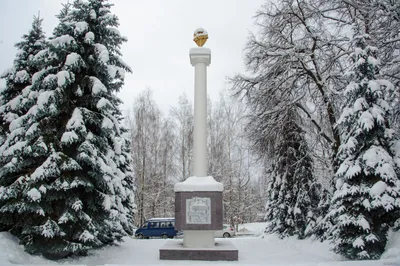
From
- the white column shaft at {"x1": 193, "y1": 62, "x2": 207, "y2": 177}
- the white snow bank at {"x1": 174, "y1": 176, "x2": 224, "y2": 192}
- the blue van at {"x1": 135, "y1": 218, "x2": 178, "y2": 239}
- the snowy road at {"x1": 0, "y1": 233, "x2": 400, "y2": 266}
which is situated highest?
the white column shaft at {"x1": 193, "y1": 62, "x2": 207, "y2": 177}

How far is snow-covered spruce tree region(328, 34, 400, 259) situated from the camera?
29.1 feet

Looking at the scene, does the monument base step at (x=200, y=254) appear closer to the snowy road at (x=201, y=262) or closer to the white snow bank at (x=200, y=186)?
the snowy road at (x=201, y=262)

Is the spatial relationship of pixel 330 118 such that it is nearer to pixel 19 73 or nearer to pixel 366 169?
pixel 366 169

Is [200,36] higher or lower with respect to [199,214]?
higher

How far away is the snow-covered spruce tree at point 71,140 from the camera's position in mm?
8789

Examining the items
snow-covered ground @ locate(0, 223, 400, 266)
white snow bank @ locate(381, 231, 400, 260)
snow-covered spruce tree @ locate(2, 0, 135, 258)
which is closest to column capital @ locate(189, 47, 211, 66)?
snow-covered spruce tree @ locate(2, 0, 135, 258)

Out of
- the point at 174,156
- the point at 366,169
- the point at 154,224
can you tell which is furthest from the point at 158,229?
the point at 366,169

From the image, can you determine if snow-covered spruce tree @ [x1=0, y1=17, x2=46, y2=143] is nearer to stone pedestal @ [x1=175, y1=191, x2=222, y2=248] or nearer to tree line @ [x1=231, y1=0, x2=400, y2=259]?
stone pedestal @ [x1=175, y1=191, x2=222, y2=248]

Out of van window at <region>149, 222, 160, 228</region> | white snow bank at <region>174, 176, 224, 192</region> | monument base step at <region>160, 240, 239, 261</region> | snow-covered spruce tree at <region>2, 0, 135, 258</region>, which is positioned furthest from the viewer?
van window at <region>149, 222, 160, 228</region>

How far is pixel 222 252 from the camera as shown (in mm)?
10336

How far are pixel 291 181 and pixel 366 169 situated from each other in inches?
332

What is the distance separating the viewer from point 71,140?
906 cm

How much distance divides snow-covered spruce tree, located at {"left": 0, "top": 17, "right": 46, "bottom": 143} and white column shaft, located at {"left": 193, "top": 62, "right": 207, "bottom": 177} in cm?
542

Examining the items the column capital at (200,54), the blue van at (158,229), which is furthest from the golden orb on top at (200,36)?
the blue van at (158,229)
